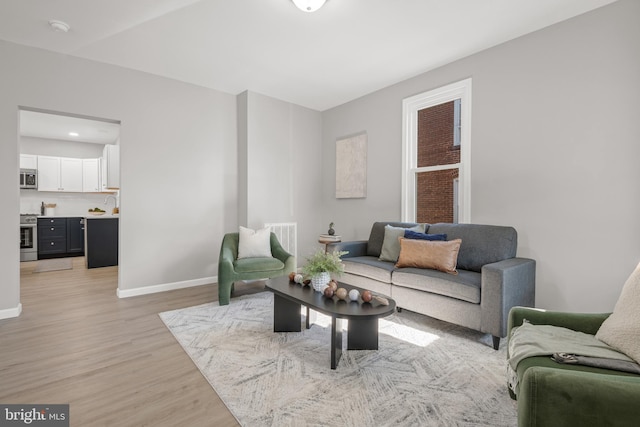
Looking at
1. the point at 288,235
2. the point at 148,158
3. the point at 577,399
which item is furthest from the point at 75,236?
the point at 577,399

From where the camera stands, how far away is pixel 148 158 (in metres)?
3.98

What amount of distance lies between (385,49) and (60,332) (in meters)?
4.22

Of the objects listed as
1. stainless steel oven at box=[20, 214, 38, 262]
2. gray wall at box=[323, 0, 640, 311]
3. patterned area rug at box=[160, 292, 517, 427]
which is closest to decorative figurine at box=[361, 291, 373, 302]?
patterned area rug at box=[160, 292, 517, 427]

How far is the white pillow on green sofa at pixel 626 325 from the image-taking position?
4.40 feet

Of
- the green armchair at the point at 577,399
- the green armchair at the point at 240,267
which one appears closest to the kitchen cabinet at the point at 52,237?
the green armchair at the point at 240,267

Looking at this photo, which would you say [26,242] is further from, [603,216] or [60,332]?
[603,216]

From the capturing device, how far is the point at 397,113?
425cm

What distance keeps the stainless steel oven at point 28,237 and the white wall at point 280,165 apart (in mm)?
4898

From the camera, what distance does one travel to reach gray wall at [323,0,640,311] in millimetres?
2510

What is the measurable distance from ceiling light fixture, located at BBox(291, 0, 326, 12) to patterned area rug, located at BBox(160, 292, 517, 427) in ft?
9.17

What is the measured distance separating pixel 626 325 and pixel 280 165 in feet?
14.2

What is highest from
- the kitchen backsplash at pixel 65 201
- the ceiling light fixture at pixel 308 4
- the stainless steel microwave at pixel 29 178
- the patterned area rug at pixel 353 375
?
the ceiling light fixture at pixel 308 4

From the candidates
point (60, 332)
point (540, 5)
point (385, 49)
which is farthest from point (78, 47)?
point (540, 5)

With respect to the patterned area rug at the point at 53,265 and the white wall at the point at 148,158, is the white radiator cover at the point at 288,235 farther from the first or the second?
the patterned area rug at the point at 53,265
